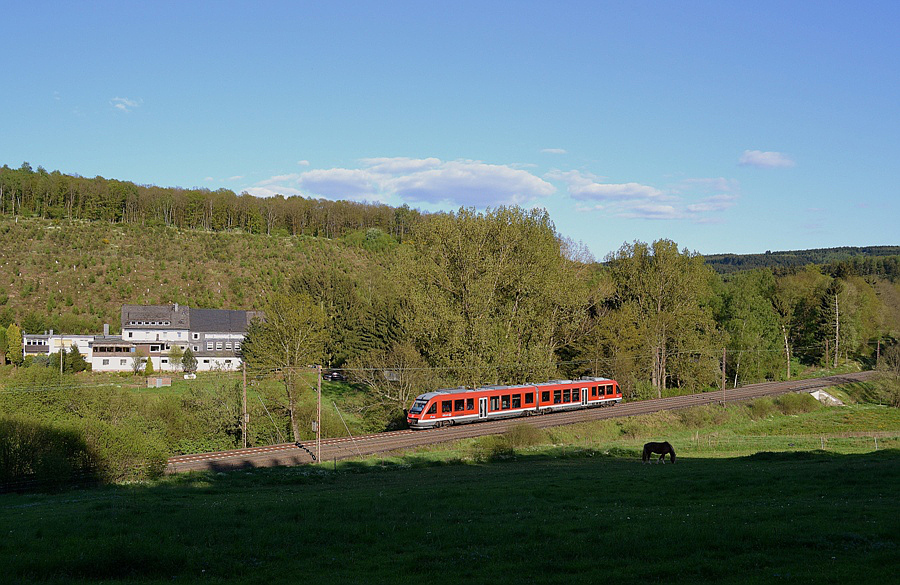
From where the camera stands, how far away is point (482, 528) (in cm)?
1516

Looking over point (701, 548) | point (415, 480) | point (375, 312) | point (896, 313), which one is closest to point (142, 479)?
point (415, 480)

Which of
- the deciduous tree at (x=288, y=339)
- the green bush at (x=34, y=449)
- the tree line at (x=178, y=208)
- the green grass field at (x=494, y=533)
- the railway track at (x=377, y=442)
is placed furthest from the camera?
the tree line at (x=178, y=208)

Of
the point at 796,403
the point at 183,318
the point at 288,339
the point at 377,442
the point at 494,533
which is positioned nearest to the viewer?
the point at 494,533

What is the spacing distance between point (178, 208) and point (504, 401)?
434 ft

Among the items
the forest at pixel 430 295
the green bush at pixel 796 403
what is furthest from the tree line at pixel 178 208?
the green bush at pixel 796 403

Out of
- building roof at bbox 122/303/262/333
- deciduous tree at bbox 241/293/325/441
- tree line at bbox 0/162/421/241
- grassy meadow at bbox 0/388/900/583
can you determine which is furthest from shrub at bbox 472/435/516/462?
tree line at bbox 0/162/421/241

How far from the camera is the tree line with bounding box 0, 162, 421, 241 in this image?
148500 millimetres

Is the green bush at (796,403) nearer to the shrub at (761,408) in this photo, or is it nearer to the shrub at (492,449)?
the shrub at (761,408)

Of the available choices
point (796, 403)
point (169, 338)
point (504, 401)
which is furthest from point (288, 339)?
point (169, 338)

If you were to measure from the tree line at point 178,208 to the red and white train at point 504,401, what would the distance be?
10008 centimetres

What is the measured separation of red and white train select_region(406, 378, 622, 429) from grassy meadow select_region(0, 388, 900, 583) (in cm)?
1781

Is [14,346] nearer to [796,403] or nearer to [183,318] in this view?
[183,318]

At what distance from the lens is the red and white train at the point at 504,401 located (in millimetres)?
47781

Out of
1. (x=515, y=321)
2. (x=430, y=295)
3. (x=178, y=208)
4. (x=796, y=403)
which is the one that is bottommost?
(x=796, y=403)
